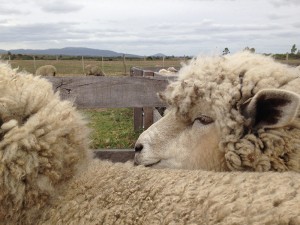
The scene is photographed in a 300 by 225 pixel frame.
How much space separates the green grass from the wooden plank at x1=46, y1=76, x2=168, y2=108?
2.02m

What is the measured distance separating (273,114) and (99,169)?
3.78 ft

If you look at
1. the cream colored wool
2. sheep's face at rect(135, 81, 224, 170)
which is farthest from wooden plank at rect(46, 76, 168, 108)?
the cream colored wool

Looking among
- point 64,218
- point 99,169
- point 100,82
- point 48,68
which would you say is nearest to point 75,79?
point 100,82

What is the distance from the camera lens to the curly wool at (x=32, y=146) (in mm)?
1900

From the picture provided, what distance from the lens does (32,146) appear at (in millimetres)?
1964

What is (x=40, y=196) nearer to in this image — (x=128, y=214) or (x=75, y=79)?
(x=128, y=214)

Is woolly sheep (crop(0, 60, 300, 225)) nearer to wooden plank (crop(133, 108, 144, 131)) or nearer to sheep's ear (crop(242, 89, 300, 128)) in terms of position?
sheep's ear (crop(242, 89, 300, 128))

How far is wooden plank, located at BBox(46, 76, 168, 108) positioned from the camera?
4121 millimetres

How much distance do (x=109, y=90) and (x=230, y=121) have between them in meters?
1.77

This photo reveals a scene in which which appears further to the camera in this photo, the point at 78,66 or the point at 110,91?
the point at 78,66

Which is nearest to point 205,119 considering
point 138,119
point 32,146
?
point 32,146

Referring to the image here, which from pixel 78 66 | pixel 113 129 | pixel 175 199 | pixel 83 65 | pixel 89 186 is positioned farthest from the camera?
pixel 78 66

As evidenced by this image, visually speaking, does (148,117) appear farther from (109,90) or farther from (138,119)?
(138,119)

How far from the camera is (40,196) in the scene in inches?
75.9
